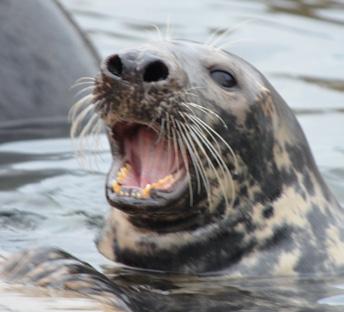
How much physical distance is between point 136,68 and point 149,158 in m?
0.42

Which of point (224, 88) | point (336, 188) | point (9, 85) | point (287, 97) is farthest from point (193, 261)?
point (287, 97)

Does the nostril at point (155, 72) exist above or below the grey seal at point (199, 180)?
above

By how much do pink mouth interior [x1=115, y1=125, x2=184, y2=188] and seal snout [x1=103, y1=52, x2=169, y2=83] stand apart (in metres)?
0.28

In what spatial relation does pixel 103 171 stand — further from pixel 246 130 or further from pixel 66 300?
pixel 66 300

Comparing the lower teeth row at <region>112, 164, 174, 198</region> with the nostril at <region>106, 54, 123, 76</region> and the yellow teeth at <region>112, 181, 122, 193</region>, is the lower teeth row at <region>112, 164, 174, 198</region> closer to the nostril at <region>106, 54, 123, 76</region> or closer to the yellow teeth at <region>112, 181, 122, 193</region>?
the yellow teeth at <region>112, 181, 122, 193</region>

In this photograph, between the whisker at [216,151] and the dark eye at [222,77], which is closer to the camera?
the whisker at [216,151]

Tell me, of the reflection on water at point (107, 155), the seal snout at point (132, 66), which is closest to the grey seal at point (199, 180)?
the seal snout at point (132, 66)

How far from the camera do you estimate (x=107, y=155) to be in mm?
9578

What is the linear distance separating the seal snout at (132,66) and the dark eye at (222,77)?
410mm

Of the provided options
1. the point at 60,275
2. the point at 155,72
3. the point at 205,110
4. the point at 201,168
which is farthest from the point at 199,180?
the point at 60,275

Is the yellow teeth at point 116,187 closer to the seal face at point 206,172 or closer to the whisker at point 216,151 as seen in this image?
the seal face at point 206,172

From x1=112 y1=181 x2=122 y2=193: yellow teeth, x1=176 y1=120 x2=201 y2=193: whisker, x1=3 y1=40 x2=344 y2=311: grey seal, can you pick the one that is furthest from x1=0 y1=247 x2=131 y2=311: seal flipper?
x1=176 y1=120 x2=201 y2=193: whisker

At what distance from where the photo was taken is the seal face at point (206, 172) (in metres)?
6.82

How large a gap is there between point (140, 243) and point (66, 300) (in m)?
0.90
